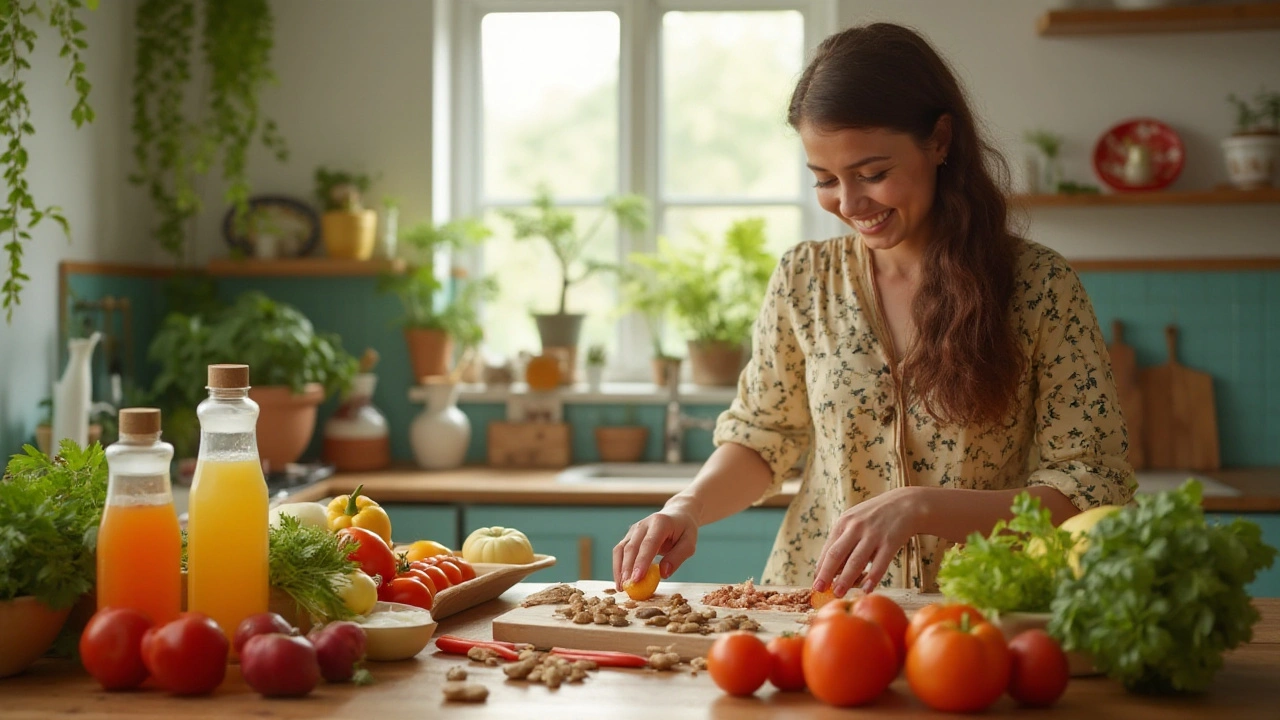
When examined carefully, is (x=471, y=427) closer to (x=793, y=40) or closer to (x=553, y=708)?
(x=793, y=40)

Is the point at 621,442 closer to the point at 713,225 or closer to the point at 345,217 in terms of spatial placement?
the point at 713,225

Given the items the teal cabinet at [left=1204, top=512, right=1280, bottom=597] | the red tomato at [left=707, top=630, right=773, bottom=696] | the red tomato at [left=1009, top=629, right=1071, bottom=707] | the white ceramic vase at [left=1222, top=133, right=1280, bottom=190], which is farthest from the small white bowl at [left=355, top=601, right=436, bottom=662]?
the white ceramic vase at [left=1222, top=133, right=1280, bottom=190]

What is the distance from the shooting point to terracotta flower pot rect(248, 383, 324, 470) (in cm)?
347

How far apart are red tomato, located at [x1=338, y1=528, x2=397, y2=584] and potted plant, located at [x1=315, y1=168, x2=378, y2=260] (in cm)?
243

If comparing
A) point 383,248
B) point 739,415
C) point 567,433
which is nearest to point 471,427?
point 567,433

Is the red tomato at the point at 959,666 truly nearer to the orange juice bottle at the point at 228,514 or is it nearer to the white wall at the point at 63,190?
the orange juice bottle at the point at 228,514

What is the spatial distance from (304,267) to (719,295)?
1.30m

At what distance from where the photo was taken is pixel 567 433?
3.94 metres

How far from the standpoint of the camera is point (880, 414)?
2.00 m

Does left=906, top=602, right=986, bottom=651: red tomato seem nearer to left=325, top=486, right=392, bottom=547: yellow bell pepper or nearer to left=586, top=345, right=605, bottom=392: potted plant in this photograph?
left=325, top=486, right=392, bottom=547: yellow bell pepper

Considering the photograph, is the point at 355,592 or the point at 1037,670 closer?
the point at 1037,670

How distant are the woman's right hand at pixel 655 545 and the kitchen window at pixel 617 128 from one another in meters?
2.36

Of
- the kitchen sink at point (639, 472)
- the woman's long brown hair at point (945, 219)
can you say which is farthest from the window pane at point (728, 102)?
the woman's long brown hair at point (945, 219)

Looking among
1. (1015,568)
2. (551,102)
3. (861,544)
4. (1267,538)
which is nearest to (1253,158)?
(1267,538)
